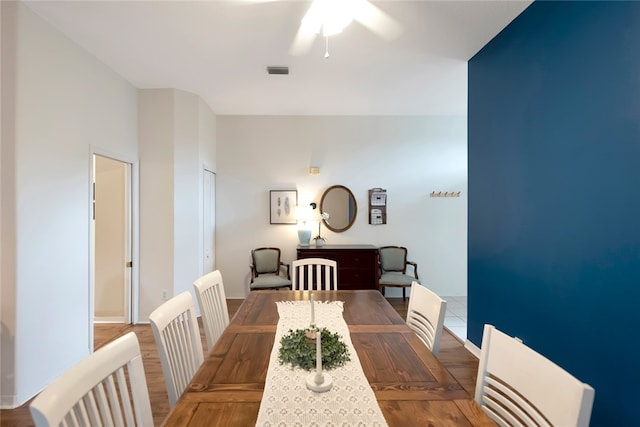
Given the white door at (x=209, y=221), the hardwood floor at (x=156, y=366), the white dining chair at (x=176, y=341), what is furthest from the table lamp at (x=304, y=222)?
the white dining chair at (x=176, y=341)

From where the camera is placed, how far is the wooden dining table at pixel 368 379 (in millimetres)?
900

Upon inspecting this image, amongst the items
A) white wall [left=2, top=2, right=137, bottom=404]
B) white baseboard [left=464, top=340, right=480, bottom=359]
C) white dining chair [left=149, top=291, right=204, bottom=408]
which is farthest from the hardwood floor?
white dining chair [left=149, top=291, right=204, bottom=408]

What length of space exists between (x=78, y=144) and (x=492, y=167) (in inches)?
142

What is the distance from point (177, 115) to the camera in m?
3.62

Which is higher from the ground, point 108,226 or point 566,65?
point 566,65

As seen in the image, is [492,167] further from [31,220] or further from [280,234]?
[31,220]

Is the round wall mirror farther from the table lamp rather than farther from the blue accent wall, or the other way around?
the blue accent wall

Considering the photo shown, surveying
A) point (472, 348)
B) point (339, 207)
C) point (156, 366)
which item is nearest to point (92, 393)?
point (156, 366)

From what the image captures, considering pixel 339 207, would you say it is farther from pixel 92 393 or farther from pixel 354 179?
pixel 92 393

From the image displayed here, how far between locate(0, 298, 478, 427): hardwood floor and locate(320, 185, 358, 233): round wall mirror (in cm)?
148

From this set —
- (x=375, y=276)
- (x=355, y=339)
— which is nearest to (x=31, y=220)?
(x=355, y=339)

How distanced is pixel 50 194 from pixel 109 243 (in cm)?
157

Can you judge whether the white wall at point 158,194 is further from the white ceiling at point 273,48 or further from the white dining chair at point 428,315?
the white dining chair at point 428,315

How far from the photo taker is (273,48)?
2.69 m
